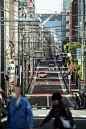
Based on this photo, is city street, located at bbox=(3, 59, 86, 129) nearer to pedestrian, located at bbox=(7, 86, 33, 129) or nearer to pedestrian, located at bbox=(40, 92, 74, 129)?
pedestrian, located at bbox=(40, 92, 74, 129)

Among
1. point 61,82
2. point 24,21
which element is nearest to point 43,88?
point 61,82

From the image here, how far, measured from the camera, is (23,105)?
510 centimetres

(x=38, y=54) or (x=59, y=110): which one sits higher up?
(x=38, y=54)

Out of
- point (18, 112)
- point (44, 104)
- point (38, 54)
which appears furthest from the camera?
point (38, 54)

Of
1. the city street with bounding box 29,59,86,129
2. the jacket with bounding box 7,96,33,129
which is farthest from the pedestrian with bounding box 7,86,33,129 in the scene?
the city street with bounding box 29,59,86,129

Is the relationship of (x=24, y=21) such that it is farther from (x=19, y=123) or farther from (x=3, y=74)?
(x=19, y=123)

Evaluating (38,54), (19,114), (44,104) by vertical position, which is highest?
(38,54)

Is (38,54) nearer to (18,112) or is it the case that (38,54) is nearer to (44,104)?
(44,104)

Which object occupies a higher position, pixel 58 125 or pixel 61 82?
pixel 58 125

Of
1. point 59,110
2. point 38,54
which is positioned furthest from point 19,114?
point 38,54

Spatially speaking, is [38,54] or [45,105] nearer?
[45,105]

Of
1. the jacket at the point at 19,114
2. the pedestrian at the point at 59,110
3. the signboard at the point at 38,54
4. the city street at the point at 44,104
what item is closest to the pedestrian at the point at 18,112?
the jacket at the point at 19,114

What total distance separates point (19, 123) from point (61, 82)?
1777 inches

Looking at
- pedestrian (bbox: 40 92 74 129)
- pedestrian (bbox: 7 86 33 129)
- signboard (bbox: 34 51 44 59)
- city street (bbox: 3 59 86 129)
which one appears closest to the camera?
pedestrian (bbox: 7 86 33 129)
